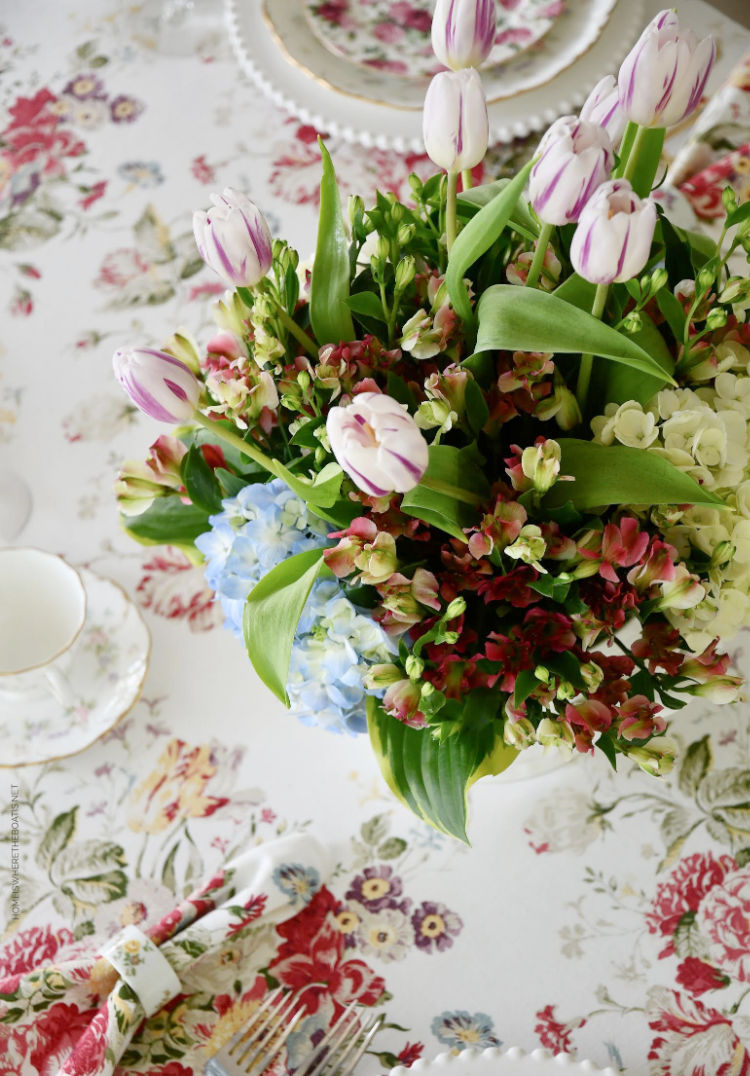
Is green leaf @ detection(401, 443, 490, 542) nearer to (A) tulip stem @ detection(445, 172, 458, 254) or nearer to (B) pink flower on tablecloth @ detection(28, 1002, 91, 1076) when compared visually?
(A) tulip stem @ detection(445, 172, 458, 254)

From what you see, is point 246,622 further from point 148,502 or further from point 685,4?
point 685,4

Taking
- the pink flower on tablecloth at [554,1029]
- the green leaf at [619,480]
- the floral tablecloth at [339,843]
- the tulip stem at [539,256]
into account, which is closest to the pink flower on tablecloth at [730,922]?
the floral tablecloth at [339,843]

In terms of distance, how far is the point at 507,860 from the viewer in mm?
684

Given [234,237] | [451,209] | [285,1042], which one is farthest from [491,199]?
[285,1042]

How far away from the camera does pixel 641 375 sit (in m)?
0.51

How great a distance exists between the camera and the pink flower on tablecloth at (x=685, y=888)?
656mm

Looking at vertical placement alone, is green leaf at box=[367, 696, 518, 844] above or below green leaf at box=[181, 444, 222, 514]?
below

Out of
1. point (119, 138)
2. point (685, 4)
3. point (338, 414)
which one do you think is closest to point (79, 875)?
point (338, 414)

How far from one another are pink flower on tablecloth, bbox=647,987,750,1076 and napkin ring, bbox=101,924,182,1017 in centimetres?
30

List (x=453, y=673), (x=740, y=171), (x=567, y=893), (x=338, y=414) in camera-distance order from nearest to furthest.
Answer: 1. (x=338, y=414)
2. (x=453, y=673)
3. (x=567, y=893)
4. (x=740, y=171)

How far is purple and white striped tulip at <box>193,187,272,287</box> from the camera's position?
0.46m

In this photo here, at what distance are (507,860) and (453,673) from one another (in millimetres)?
243

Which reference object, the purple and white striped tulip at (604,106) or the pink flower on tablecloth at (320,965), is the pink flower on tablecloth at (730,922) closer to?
the pink flower on tablecloth at (320,965)

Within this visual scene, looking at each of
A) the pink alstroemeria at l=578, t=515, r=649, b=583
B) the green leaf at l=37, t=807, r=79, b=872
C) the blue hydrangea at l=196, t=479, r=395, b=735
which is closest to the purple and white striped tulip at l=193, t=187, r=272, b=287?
the blue hydrangea at l=196, t=479, r=395, b=735
